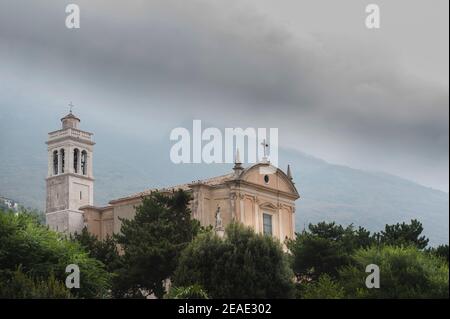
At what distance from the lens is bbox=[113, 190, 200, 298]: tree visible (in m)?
38.2

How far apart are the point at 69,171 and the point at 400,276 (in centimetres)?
3647

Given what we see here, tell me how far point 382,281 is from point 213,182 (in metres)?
20.3

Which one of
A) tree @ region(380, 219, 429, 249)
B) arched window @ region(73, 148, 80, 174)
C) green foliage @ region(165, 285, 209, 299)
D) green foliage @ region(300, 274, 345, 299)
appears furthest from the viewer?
arched window @ region(73, 148, 80, 174)

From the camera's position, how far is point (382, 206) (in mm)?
A: 144250

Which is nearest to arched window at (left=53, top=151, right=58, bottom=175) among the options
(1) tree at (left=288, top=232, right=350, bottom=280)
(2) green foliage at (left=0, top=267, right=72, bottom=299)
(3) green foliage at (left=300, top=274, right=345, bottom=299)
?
(1) tree at (left=288, top=232, right=350, bottom=280)

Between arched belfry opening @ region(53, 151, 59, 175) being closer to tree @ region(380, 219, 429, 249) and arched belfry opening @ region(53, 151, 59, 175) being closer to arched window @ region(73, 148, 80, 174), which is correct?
arched window @ region(73, 148, 80, 174)

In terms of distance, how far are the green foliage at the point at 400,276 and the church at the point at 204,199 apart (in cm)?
957

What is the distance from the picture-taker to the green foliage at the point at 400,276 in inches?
1284

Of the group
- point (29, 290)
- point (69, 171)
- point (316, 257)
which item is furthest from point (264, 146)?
point (29, 290)

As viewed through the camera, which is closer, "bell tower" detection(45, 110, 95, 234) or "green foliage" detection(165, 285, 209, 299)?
"green foliage" detection(165, 285, 209, 299)

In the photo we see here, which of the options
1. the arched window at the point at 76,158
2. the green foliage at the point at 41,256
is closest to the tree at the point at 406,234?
the green foliage at the point at 41,256

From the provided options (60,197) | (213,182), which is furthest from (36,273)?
(60,197)

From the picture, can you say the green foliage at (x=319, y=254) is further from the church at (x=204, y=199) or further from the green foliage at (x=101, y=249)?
the green foliage at (x=101, y=249)

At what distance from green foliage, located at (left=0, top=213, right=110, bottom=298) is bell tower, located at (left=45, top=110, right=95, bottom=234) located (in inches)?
1001
